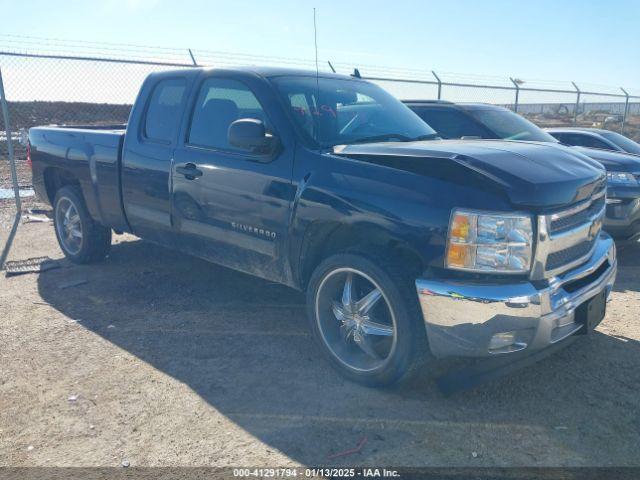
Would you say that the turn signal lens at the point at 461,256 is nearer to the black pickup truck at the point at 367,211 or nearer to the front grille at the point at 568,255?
the black pickup truck at the point at 367,211

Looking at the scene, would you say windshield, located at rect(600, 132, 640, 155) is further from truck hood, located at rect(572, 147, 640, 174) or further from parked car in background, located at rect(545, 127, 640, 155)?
truck hood, located at rect(572, 147, 640, 174)

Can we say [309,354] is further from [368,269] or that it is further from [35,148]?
[35,148]

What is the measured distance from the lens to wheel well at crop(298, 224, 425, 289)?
10.7ft

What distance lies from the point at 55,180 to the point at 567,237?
5270mm

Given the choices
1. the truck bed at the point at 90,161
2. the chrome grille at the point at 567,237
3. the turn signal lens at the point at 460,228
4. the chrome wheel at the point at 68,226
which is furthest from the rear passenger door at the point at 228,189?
the chrome wheel at the point at 68,226

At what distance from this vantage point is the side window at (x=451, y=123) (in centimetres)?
713

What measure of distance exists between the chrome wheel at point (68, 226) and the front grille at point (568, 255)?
15.3 feet

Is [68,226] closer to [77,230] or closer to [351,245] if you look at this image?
[77,230]

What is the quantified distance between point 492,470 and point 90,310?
11.4 ft

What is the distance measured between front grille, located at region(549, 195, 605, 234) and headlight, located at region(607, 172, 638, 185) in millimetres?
2969

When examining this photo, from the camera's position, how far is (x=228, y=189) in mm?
4066

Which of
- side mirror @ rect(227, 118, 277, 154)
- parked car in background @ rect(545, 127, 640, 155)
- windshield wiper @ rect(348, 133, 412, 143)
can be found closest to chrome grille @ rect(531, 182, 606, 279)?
windshield wiper @ rect(348, 133, 412, 143)

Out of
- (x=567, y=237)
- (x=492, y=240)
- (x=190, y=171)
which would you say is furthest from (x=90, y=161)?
(x=567, y=237)

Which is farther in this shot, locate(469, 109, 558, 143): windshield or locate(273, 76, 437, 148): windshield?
locate(469, 109, 558, 143): windshield
